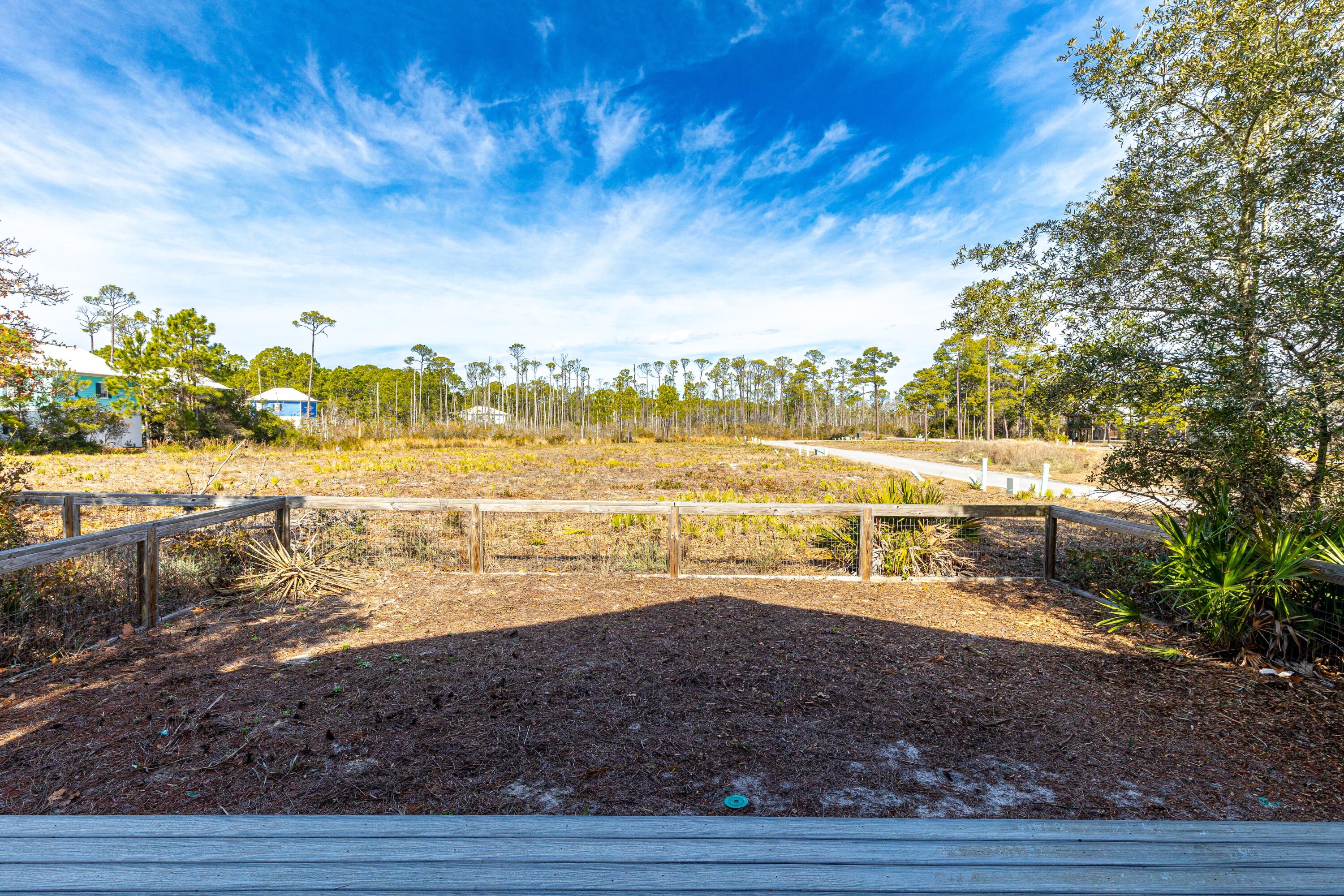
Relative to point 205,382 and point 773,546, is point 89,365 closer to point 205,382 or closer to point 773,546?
point 205,382

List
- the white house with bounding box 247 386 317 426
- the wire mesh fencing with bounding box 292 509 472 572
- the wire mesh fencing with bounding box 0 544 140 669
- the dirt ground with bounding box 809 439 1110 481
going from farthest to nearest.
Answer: the white house with bounding box 247 386 317 426 < the dirt ground with bounding box 809 439 1110 481 < the wire mesh fencing with bounding box 292 509 472 572 < the wire mesh fencing with bounding box 0 544 140 669

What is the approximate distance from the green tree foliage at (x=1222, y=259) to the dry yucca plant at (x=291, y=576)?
24.5 ft

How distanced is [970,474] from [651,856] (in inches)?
695

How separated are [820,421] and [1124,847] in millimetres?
77164

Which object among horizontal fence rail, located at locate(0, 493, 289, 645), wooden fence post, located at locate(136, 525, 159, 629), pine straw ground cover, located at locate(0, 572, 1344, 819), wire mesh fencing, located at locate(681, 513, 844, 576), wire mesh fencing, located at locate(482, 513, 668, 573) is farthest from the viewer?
wire mesh fencing, located at locate(482, 513, 668, 573)

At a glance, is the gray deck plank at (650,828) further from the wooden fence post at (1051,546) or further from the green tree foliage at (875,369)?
the green tree foliage at (875,369)

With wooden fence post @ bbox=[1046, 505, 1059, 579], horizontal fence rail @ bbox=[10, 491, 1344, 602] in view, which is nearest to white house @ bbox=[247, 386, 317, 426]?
horizontal fence rail @ bbox=[10, 491, 1344, 602]

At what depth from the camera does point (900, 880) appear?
1418 millimetres

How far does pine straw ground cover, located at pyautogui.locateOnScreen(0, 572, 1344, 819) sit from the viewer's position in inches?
98.7

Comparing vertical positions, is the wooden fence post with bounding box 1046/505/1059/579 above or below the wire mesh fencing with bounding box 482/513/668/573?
above

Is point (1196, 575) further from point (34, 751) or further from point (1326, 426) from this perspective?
point (34, 751)

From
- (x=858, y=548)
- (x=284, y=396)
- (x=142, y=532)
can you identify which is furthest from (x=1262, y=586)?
(x=284, y=396)

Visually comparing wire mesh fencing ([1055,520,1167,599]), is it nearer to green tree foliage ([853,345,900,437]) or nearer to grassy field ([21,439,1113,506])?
grassy field ([21,439,1113,506])

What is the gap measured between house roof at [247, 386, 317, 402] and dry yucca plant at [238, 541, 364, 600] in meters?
58.2
